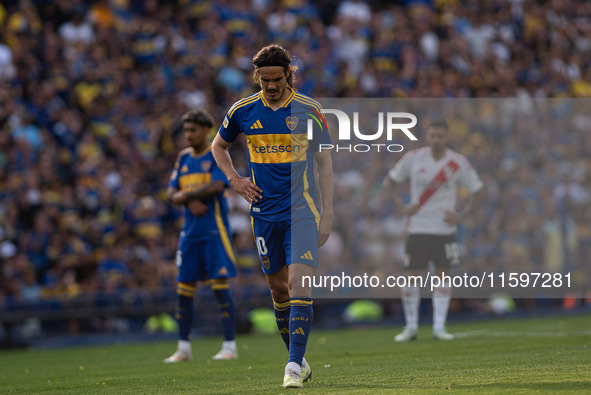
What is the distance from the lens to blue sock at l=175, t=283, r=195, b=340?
11.3 metres

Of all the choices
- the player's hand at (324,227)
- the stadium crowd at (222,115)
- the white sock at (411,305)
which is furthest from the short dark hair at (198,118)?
the player's hand at (324,227)

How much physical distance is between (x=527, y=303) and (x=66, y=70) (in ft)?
33.9

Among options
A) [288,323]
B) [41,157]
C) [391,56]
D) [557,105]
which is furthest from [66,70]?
[288,323]

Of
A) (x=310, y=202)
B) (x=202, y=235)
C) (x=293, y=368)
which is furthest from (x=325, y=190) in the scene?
(x=202, y=235)

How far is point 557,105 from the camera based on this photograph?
54.2ft

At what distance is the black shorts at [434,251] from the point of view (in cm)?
1235

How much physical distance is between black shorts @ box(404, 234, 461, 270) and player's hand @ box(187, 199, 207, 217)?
290cm

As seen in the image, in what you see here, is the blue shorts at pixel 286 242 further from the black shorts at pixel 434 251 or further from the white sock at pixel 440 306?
the white sock at pixel 440 306

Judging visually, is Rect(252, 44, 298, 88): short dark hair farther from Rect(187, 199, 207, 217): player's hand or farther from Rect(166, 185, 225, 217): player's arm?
Rect(187, 199, 207, 217): player's hand

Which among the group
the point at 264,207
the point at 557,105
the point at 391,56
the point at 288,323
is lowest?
the point at 288,323

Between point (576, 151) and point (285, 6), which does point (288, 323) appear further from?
point (285, 6)

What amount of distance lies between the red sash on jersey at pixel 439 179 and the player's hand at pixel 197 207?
2.98 metres

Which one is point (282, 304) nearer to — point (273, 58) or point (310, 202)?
point (310, 202)

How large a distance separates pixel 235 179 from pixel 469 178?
555 cm
